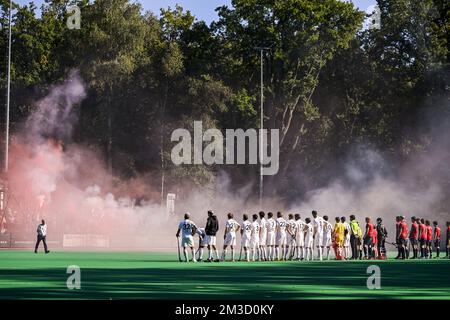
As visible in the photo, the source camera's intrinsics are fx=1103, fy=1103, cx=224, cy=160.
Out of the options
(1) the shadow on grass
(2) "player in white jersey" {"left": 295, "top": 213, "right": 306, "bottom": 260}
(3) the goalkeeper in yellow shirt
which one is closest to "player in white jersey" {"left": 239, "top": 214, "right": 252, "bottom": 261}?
(2) "player in white jersey" {"left": 295, "top": 213, "right": 306, "bottom": 260}

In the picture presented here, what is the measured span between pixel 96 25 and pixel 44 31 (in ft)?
18.7

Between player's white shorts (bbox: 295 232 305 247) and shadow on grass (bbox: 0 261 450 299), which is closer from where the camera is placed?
shadow on grass (bbox: 0 261 450 299)

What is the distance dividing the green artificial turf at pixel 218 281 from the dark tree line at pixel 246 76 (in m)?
42.4

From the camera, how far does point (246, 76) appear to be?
3465 inches

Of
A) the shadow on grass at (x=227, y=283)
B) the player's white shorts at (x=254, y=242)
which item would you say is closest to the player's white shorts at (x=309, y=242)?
the player's white shorts at (x=254, y=242)

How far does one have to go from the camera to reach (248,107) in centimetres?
8344

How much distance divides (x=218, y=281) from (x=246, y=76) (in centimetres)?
5829

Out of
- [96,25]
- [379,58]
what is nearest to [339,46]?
[379,58]

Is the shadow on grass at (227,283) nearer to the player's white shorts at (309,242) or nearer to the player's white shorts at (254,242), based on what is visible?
the player's white shorts at (254,242)

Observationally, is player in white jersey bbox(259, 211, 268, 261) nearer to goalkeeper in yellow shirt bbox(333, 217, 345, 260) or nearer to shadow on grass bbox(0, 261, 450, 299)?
goalkeeper in yellow shirt bbox(333, 217, 345, 260)

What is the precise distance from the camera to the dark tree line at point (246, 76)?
8319cm

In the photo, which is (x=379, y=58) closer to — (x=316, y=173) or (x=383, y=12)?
(x=383, y=12)

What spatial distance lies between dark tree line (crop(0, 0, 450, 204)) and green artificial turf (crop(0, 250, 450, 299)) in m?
42.4

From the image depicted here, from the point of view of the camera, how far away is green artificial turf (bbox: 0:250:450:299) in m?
25.1
